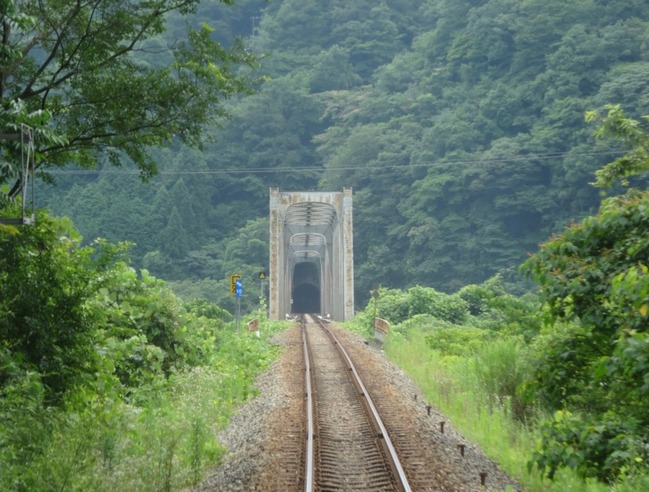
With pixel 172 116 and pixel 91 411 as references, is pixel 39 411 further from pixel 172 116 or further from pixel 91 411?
pixel 172 116

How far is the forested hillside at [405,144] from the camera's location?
46.9 meters

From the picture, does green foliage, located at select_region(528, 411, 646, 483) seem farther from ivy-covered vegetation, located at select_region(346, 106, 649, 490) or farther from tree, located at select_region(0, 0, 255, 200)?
tree, located at select_region(0, 0, 255, 200)

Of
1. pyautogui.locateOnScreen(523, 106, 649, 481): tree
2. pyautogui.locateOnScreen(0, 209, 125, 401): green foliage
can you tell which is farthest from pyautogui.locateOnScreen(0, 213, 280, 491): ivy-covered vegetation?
pyautogui.locateOnScreen(523, 106, 649, 481): tree

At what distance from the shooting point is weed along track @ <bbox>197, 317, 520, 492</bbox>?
259 inches

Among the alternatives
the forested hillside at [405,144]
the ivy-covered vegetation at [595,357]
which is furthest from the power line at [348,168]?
the ivy-covered vegetation at [595,357]

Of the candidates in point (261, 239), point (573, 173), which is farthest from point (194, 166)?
point (573, 173)

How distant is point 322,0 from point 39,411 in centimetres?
7263

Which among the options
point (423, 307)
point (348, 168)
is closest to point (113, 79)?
point (423, 307)

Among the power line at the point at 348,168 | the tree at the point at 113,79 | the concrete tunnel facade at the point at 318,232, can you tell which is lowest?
the tree at the point at 113,79

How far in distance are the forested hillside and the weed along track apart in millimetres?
31238

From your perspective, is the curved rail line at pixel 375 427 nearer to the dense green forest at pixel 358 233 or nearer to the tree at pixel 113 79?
the dense green forest at pixel 358 233

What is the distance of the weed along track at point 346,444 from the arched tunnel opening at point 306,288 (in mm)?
68808

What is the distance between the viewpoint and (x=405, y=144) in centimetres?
5534

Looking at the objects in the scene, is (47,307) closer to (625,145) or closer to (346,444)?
(346,444)
